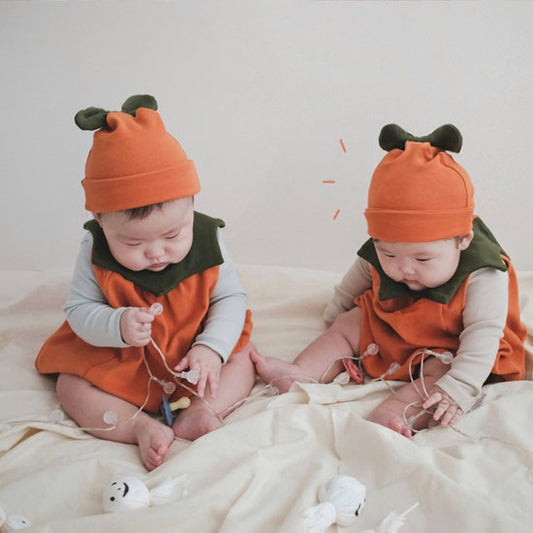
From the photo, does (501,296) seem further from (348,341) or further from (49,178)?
(49,178)

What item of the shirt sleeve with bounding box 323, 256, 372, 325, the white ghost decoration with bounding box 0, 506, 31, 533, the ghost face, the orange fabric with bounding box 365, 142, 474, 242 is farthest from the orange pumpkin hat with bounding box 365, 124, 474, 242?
the white ghost decoration with bounding box 0, 506, 31, 533

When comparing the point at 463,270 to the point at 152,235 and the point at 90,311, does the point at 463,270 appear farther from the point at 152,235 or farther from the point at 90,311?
the point at 90,311

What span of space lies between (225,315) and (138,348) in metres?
0.19

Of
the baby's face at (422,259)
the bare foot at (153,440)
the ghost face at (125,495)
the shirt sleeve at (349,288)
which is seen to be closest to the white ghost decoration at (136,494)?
the ghost face at (125,495)

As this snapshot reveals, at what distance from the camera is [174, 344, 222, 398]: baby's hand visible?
137 centimetres

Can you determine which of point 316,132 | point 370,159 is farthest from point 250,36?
→ point 370,159

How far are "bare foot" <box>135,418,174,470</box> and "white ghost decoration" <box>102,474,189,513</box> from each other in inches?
4.6

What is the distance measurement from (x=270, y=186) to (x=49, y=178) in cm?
68

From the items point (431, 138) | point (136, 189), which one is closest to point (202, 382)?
point (136, 189)

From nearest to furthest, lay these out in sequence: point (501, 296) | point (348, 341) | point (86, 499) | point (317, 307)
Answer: point (86, 499), point (501, 296), point (348, 341), point (317, 307)

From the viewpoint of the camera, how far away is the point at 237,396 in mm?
1462

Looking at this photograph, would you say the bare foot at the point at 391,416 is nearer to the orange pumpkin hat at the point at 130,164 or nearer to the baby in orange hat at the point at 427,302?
the baby in orange hat at the point at 427,302

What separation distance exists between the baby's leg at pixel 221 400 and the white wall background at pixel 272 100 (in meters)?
0.73

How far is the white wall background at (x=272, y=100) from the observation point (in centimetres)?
213
